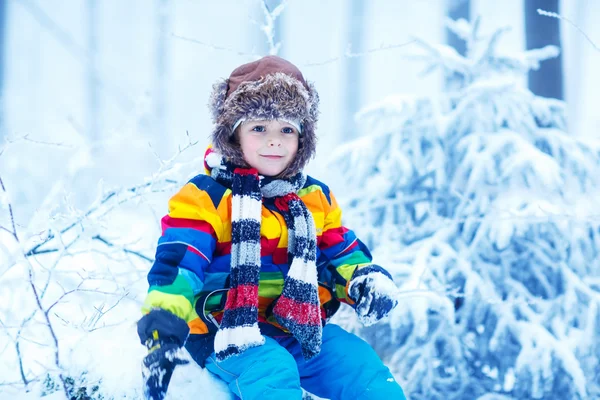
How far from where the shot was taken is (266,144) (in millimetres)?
1877

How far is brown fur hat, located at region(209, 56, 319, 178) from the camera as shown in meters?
1.84

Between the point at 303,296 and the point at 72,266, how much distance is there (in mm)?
2065

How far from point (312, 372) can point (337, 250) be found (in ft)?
1.67

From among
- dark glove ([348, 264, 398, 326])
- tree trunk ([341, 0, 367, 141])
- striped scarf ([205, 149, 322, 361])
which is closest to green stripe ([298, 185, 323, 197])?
striped scarf ([205, 149, 322, 361])

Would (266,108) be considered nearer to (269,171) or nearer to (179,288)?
(269,171)

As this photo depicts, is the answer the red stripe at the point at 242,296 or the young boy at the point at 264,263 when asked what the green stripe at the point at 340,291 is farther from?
the red stripe at the point at 242,296

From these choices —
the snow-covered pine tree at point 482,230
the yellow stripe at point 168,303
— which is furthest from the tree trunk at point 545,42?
the yellow stripe at point 168,303

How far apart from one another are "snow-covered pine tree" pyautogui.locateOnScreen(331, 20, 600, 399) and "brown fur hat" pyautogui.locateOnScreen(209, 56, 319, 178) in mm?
1014

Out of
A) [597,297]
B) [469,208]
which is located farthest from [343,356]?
[597,297]

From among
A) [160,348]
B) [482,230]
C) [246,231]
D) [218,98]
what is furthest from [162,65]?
[160,348]

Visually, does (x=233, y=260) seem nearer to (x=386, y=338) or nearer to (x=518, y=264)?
(x=386, y=338)

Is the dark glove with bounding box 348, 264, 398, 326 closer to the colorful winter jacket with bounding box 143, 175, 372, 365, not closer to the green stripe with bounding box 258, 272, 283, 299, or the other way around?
the colorful winter jacket with bounding box 143, 175, 372, 365

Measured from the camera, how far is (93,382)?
5.98 feet

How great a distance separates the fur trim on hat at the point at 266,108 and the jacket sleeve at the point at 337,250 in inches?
10.8
